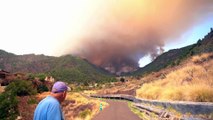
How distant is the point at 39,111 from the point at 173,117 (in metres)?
9.88

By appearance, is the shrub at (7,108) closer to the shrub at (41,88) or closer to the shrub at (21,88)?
the shrub at (21,88)

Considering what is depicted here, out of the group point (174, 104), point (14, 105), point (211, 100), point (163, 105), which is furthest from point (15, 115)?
point (211, 100)

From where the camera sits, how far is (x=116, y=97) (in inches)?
2482

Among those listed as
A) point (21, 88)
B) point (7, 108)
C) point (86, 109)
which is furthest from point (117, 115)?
point (21, 88)

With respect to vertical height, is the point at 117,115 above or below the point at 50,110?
above

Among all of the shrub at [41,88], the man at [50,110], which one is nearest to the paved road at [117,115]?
the man at [50,110]

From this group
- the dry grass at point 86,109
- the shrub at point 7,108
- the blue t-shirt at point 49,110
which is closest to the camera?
the blue t-shirt at point 49,110

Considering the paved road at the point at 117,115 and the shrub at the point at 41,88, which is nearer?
the paved road at the point at 117,115

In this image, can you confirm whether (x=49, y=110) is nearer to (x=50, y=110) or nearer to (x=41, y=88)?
(x=50, y=110)

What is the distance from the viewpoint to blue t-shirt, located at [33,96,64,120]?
15.8 feet

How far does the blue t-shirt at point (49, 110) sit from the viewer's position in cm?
482

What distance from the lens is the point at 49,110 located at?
4.83 meters

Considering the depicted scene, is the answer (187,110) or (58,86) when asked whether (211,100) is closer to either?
(187,110)

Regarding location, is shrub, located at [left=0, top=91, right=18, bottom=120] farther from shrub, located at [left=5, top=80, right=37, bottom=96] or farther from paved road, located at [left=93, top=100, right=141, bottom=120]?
shrub, located at [left=5, top=80, right=37, bottom=96]
